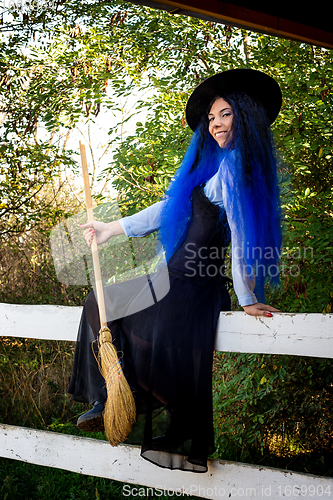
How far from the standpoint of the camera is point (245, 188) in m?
1.64

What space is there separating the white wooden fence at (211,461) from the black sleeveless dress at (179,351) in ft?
0.43

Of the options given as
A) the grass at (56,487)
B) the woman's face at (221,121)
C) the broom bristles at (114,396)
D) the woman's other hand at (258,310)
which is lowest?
the grass at (56,487)

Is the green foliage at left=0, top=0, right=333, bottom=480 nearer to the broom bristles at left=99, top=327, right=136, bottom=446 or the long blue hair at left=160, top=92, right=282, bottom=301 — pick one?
the long blue hair at left=160, top=92, right=282, bottom=301

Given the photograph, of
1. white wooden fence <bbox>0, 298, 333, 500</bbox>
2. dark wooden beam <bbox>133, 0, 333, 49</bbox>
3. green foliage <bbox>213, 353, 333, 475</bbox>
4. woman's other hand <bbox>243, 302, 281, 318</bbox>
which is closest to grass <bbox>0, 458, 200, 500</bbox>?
green foliage <bbox>213, 353, 333, 475</bbox>

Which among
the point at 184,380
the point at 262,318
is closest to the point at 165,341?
the point at 184,380

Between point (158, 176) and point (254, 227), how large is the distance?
74.1 inches

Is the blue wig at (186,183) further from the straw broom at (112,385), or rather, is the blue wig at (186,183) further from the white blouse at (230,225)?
the straw broom at (112,385)

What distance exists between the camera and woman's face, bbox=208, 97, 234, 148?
1746 mm

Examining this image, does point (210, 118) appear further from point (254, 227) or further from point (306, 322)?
point (306, 322)

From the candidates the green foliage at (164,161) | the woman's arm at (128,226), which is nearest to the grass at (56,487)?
the green foliage at (164,161)

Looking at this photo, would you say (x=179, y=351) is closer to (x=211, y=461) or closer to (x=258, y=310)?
(x=258, y=310)

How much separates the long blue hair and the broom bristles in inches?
17.4

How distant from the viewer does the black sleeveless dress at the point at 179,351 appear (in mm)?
1642

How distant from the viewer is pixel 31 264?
15.6 ft
